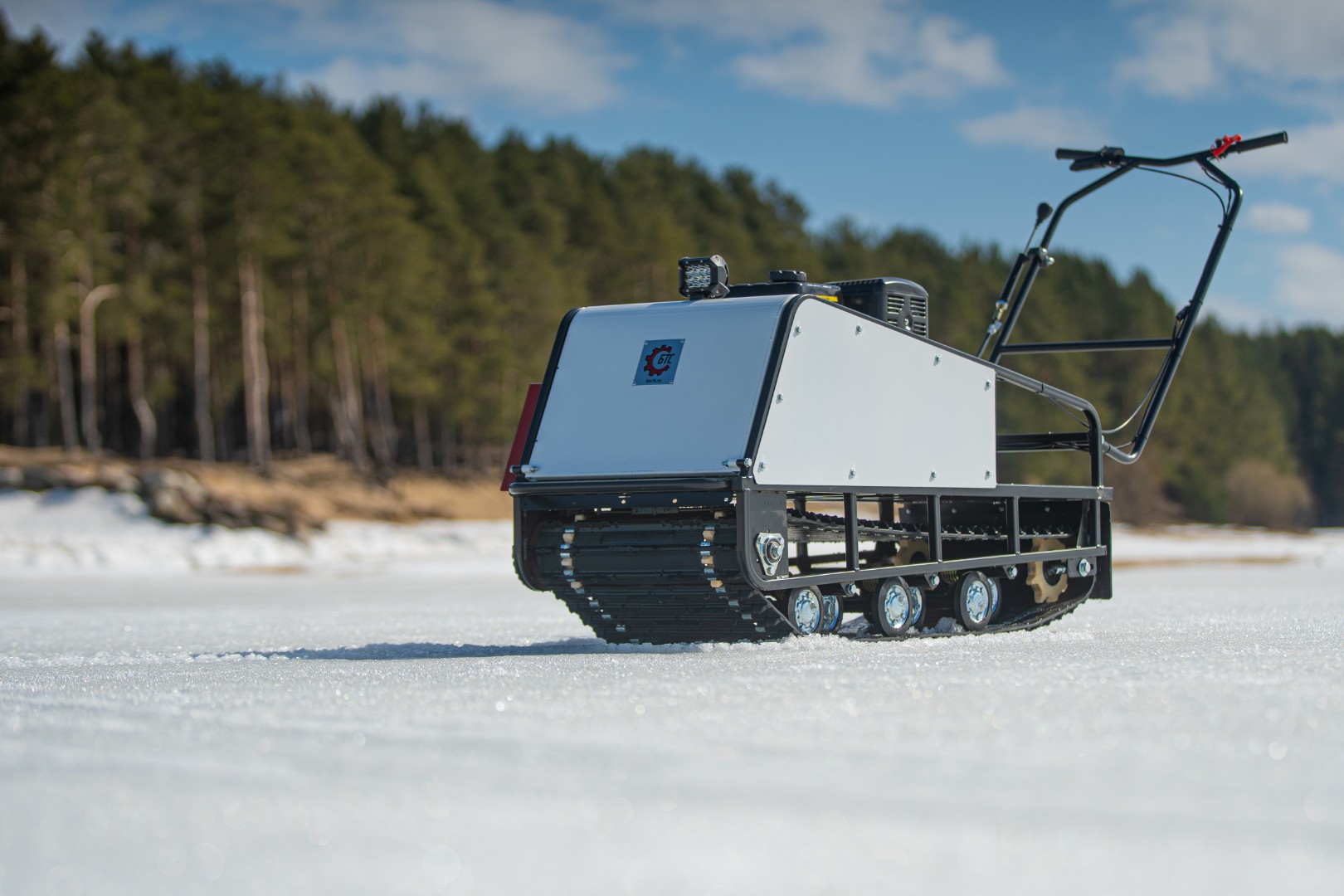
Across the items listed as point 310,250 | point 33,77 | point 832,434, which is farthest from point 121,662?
point 310,250

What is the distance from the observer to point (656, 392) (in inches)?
392

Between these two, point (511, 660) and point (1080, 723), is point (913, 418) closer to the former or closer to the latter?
point (511, 660)

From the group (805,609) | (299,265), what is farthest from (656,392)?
(299,265)

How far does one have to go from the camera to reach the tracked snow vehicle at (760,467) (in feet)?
30.9

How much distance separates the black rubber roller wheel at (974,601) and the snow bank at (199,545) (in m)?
19.0

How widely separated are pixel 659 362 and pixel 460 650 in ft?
A: 8.78

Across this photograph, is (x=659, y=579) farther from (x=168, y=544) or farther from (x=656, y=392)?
(x=168, y=544)

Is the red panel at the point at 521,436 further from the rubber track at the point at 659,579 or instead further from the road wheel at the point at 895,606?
the road wheel at the point at 895,606

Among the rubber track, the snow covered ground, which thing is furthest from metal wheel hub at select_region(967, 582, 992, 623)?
the rubber track

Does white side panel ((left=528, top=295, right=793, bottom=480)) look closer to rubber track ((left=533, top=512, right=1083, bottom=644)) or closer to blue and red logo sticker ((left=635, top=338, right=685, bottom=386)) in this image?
blue and red logo sticker ((left=635, top=338, right=685, bottom=386))

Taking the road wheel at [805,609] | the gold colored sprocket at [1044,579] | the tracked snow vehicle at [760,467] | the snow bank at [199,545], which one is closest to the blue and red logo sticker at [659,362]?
the tracked snow vehicle at [760,467]

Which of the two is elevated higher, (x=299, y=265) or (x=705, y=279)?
(x=299, y=265)

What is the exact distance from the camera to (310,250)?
50.8 m

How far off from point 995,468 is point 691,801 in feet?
25.0
